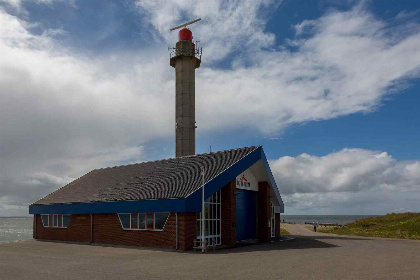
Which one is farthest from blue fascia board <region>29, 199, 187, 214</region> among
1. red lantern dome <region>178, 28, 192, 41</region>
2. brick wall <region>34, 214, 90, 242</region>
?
red lantern dome <region>178, 28, 192, 41</region>

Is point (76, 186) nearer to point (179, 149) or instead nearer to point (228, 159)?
point (179, 149)

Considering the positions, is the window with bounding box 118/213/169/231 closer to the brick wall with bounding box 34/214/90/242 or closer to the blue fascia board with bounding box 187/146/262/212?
the blue fascia board with bounding box 187/146/262/212

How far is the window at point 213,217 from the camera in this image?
27.4 metres

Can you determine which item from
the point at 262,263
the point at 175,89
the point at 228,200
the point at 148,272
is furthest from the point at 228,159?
the point at 175,89

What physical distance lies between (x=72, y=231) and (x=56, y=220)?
3.16 meters

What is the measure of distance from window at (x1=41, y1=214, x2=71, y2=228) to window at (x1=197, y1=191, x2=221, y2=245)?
45.5 feet

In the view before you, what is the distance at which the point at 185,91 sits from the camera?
159 ft

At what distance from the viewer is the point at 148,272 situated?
16109 millimetres

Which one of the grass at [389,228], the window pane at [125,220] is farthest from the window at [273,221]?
the window pane at [125,220]

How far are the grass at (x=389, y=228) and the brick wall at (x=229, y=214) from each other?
66.1 ft

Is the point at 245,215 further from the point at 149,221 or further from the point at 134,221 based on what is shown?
the point at 134,221

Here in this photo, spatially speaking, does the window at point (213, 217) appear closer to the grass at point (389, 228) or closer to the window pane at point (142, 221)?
the window pane at point (142, 221)

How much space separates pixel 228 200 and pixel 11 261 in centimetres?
1400

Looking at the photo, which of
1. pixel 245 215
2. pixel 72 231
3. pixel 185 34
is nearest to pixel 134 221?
pixel 72 231
